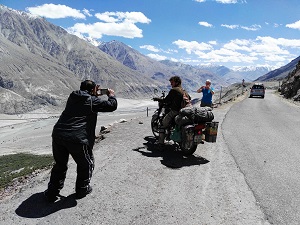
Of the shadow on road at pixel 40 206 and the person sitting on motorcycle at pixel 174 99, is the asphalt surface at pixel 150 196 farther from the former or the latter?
the person sitting on motorcycle at pixel 174 99

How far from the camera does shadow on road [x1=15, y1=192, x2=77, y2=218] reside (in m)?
5.87

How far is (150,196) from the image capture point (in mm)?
6598

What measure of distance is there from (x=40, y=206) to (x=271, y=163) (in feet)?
21.5

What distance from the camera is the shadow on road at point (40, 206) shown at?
5.87m

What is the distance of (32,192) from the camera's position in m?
6.91

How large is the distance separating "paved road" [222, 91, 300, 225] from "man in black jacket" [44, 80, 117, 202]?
12.0 ft

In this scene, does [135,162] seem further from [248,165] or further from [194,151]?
[248,165]

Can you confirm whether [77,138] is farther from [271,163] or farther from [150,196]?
[271,163]

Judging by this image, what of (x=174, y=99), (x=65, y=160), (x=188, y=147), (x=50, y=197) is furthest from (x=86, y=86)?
(x=188, y=147)

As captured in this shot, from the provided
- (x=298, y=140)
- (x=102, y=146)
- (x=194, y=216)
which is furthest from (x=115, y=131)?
(x=194, y=216)

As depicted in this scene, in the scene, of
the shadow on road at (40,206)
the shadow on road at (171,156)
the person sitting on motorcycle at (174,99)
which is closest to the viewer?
the shadow on road at (40,206)

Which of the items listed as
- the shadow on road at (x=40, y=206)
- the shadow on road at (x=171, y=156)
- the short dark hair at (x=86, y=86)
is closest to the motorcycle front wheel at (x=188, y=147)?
the shadow on road at (x=171, y=156)

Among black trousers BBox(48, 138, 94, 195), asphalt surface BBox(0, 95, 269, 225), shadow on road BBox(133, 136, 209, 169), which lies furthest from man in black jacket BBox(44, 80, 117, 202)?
shadow on road BBox(133, 136, 209, 169)

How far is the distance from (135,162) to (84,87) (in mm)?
3242
